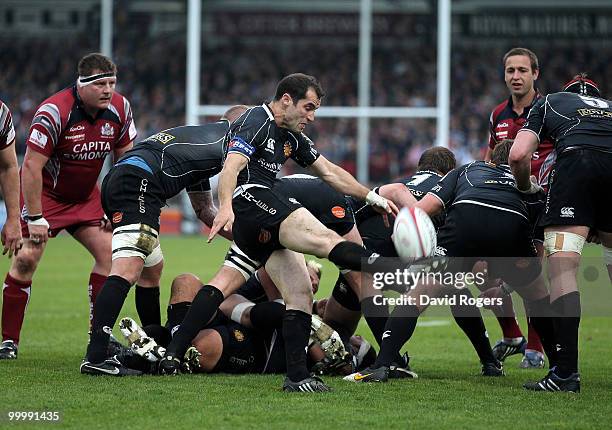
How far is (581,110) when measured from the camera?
6.69 m

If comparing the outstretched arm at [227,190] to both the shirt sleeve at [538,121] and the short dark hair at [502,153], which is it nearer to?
the shirt sleeve at [538,121]

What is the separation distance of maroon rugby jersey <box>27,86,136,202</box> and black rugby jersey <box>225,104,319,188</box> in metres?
1.62

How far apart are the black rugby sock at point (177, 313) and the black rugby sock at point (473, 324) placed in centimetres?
192

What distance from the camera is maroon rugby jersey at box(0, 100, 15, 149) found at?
7113 mm

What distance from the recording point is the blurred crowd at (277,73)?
100 feet

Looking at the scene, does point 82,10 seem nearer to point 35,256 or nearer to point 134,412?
point 35,256

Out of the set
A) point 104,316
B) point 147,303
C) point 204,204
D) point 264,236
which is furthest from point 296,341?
point 204,204

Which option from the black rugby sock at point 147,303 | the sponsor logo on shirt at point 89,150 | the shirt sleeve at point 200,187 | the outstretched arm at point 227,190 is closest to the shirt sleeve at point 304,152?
the outstretched arm at point 227,190

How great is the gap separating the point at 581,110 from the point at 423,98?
2509 cm

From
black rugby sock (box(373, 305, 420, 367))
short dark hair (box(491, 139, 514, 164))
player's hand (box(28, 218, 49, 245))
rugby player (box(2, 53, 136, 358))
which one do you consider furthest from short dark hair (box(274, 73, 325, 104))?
player's hand (box(28, 218, 49, 245))

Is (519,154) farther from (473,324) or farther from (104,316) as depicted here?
(104,316)

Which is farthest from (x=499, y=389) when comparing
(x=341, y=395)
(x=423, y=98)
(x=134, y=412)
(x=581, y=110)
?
(x=423, y=98)

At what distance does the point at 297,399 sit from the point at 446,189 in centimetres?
203

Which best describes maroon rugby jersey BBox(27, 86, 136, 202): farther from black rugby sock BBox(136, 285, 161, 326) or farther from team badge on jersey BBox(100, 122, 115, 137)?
black rugby sock BBox(136, 285, 161, 326)
